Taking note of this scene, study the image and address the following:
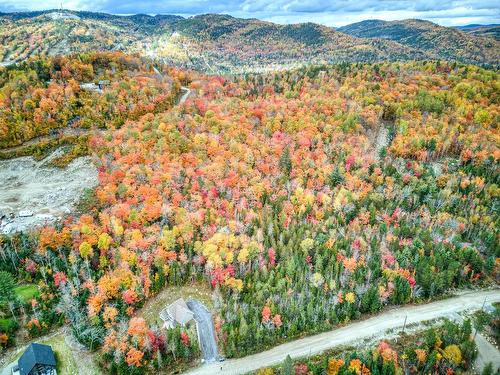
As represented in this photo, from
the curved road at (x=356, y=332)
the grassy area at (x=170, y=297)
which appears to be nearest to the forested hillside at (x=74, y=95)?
the grassy area at (x=170, y=297)

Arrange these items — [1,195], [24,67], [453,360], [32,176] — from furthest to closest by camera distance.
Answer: [24,67]
[32,176]
[1,195]
[453,360]

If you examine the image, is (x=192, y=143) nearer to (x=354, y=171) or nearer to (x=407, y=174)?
(x=354, y=171)

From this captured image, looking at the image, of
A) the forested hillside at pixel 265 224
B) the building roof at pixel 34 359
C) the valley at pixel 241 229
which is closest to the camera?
the building roof at pixel 34 359

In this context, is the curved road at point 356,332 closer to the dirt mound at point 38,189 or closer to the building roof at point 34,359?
the building roof at point 34,359

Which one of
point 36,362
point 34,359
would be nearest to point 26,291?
point 34,359

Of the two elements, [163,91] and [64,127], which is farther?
[163,91]

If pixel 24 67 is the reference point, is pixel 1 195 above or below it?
below

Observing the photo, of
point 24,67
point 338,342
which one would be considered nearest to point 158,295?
point 338,342
